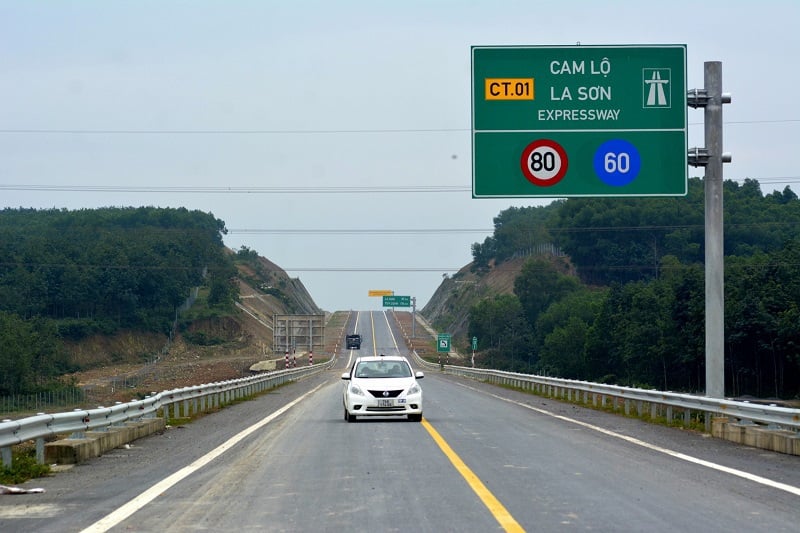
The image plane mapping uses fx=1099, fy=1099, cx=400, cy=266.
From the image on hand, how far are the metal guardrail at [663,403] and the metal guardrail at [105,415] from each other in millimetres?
11352

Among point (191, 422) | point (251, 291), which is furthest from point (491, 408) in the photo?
point (251, 291)

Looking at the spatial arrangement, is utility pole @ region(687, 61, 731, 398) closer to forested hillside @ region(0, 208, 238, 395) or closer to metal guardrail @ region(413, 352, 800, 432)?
metal guardrail @ region(413, 352, 800, 432)

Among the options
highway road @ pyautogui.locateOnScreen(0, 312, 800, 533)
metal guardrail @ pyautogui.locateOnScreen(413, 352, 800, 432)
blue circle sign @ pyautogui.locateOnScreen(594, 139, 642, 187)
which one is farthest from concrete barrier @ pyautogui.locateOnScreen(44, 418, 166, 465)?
metal guardrail @ pyautogui.locateOnScreen(413, 352, 800, 432)

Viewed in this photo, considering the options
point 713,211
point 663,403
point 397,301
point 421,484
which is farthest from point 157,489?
point 397,301

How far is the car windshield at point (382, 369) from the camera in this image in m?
26.2

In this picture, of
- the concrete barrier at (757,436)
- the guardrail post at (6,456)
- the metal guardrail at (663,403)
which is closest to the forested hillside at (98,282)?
the metal guardrail at (663,403)

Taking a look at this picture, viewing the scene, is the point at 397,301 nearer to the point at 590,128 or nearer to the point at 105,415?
the point at 590,128

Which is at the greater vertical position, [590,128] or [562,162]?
[590,128]

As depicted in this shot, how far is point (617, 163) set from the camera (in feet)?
78.3

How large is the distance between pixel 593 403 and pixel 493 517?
86.8 ft

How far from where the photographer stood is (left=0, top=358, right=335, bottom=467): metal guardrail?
48.5ft

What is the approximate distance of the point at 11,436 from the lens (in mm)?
14594

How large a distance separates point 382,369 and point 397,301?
125 m

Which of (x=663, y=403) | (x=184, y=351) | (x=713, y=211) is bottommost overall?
(x=184, y=351)
